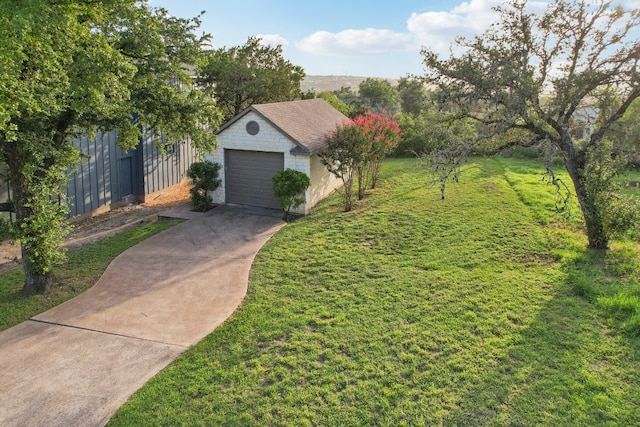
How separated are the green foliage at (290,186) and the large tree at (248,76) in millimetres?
8848

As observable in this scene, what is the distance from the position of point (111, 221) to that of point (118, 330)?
23.5 feet

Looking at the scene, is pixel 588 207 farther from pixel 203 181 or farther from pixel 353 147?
pixel 203 181

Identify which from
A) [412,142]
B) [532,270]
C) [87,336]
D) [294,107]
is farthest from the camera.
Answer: [412,142]

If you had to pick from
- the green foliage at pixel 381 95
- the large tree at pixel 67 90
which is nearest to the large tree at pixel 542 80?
the large tree at pixel 67 90

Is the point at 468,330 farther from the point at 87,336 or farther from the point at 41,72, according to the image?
the point at 41,72

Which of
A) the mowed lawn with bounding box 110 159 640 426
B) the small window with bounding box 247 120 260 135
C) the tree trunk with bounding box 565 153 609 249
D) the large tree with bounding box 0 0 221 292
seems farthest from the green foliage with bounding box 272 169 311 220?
the tree trunk with bounding box 565 153 609 249

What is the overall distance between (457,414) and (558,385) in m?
1.51

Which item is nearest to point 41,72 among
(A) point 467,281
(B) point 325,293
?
(B) point 325,293

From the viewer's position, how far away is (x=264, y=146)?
47.0 ft

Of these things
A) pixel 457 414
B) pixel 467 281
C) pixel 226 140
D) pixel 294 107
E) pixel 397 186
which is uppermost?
pixel 294 107

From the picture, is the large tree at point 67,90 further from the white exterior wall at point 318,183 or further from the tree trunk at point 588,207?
the tree trunk at point 588,207

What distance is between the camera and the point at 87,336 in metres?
7.14

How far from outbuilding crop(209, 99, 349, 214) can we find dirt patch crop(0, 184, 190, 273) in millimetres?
2120

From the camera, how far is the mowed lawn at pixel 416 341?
17.7 ft
